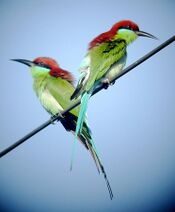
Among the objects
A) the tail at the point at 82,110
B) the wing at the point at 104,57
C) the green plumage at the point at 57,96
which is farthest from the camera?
the green plumage at the point at 57,96

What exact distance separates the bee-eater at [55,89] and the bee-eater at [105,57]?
31cm

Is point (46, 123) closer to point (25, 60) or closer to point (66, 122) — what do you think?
point (66, 122)

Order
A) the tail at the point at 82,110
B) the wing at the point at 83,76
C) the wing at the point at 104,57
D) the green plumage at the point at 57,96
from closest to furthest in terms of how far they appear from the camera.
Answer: the tail at the point at 82,110
the wing at the point at 83,76
the wing at the point at 104,57
the green plumage at the point at 57,96

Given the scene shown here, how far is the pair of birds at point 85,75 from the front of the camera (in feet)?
7.66

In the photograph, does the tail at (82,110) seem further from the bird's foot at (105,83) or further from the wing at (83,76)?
the bird's foot at (105,83)

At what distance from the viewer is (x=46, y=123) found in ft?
5.70

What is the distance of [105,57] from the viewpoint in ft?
8.10

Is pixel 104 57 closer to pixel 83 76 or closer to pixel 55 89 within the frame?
pixel 83 76

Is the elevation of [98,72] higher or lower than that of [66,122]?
higher

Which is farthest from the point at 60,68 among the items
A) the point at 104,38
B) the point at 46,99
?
the point at 104,38

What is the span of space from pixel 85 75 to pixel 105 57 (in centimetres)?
19

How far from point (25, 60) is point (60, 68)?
0.30 metres

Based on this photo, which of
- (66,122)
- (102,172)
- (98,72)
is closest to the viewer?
(102,172)

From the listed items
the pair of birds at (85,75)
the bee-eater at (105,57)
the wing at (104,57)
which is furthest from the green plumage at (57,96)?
the wing at (104,57)
